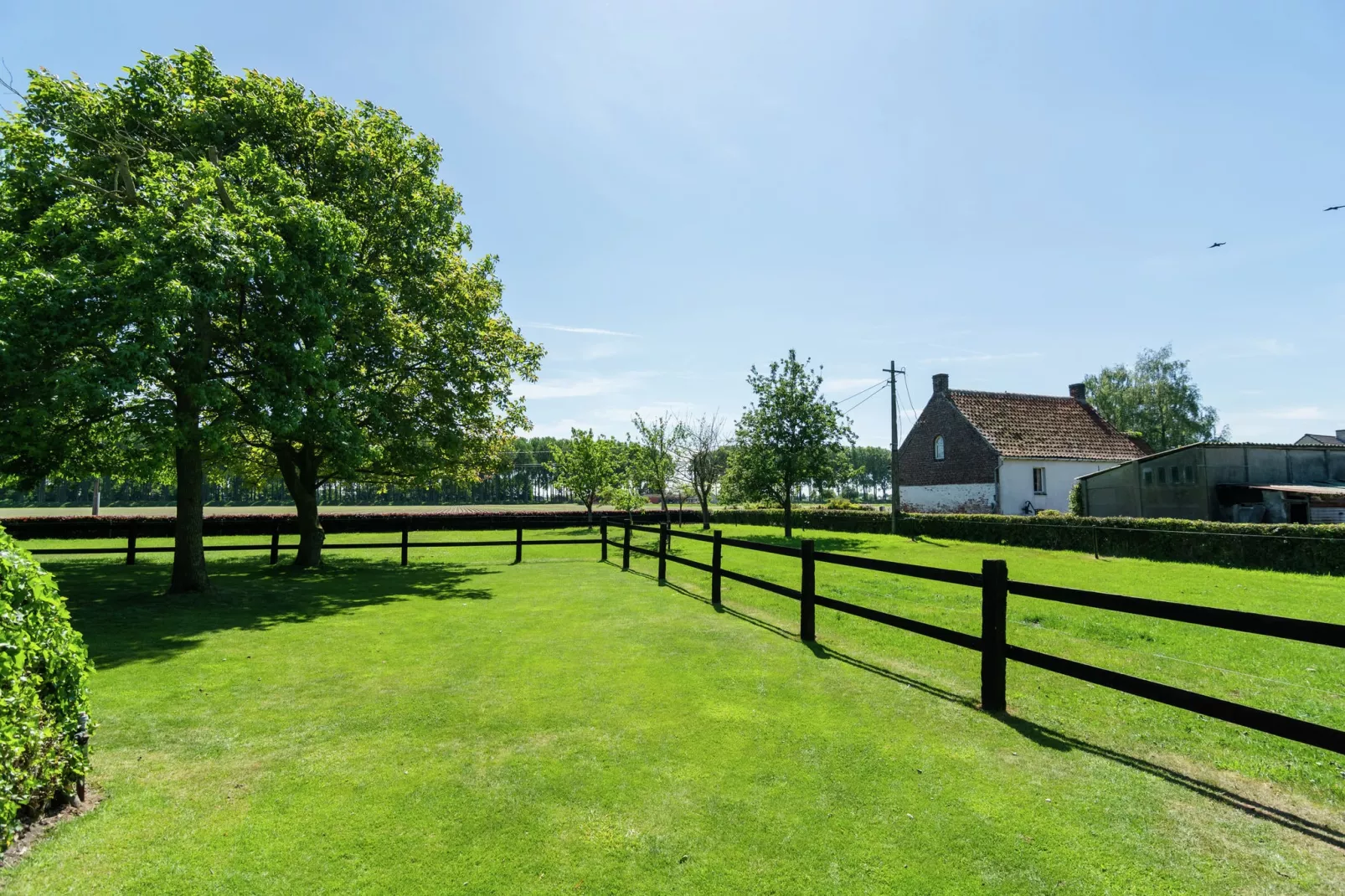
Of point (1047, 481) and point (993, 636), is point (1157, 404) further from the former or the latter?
point (993, 636)

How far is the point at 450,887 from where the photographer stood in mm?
2963

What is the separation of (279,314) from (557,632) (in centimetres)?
863

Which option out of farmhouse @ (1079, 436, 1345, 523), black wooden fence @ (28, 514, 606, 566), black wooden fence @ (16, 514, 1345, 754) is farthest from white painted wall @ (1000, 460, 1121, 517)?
black wooden fence @ (16, 514, 1345, 754)

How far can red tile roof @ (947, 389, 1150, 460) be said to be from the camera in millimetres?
34281

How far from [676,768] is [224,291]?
10.9 meters

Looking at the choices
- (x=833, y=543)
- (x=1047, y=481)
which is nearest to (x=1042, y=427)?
(x=1047, y=481)

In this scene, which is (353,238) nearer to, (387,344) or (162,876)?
(387,344)

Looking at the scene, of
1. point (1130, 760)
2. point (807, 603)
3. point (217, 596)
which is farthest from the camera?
point (217, 596)

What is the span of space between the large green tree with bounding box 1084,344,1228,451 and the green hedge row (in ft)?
104

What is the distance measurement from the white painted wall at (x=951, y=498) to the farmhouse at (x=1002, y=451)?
49 mm

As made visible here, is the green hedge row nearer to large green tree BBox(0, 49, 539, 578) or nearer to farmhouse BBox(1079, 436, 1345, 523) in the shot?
farmhouse BBox(1079, 436, 1345, 523)

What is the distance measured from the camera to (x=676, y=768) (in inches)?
168

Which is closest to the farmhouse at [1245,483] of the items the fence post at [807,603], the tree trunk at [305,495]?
the fence post at [807,603]

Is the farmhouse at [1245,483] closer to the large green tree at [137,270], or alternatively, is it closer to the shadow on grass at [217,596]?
the shadow on grass at [217,596]
